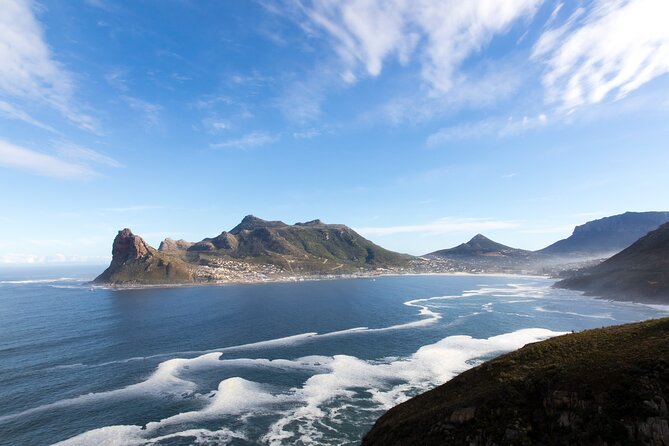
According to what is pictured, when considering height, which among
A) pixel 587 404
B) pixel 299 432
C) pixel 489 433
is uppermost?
pixel 587 404

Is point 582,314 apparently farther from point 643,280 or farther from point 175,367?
point 175,367

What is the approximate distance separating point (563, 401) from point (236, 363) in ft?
208

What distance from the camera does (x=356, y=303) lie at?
165500 mm

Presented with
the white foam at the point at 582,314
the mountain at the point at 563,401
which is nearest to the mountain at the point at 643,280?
the white foam at the point at 582,314

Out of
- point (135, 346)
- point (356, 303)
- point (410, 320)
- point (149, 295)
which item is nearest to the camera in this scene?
point (135, 346)

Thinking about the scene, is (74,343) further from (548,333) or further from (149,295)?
(548,333)

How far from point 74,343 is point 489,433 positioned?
10330 centimetres

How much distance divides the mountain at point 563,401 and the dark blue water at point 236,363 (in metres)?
17.4

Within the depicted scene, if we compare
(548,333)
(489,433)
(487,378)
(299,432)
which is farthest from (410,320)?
(489,433)

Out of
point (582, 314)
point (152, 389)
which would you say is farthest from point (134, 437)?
point (582, 314)

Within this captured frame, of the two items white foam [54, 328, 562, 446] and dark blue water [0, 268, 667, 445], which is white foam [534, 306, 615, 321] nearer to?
dark blue water [0, 268, 667, 445]

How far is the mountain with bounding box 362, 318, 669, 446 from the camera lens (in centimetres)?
2302

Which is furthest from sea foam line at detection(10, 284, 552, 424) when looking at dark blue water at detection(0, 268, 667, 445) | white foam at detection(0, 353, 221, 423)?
dark blue water at detection(0, 268, 667, 445)

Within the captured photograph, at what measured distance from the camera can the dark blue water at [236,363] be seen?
47.3 meters
